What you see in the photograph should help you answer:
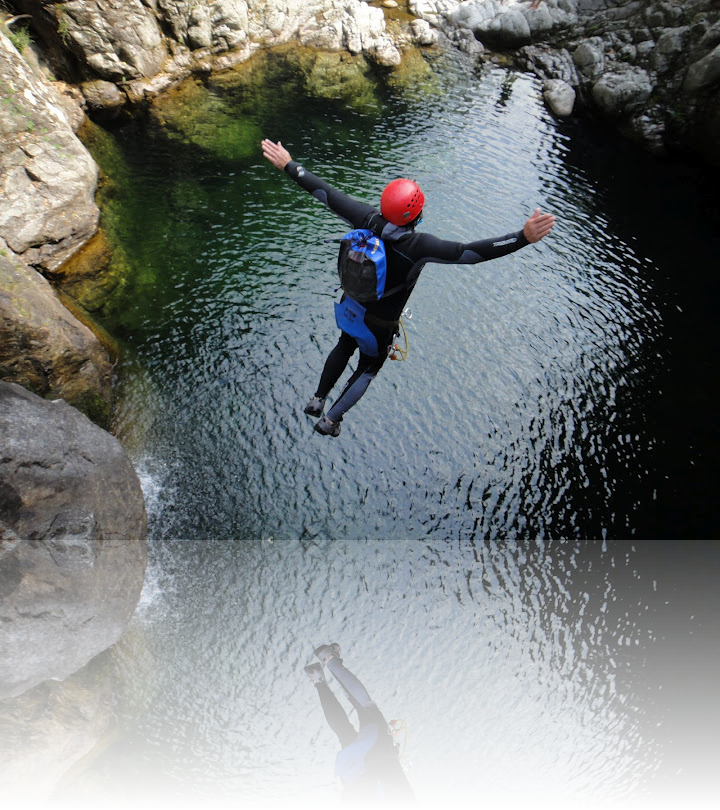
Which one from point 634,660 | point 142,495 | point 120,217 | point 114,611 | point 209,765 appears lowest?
point 209,765

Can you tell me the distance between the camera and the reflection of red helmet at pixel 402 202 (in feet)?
15.4

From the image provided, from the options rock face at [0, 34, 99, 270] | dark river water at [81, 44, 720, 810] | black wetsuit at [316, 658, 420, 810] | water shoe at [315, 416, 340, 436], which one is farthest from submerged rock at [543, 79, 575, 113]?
black wetsuit at [316, 658, 420, 810]

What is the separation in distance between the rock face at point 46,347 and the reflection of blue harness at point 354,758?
4513mm

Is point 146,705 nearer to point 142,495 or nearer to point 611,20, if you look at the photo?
point 142,495

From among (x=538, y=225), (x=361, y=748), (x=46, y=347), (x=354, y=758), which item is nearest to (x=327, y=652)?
(x=361, y=748)

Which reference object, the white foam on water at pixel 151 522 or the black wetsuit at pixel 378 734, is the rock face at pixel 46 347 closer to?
the white foam on water at pixel 151 522

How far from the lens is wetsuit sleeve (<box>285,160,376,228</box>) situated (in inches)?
197

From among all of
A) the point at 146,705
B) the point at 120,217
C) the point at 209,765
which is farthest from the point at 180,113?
the point at 209,765

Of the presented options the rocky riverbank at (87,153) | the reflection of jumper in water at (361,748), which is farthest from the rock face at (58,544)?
the reflection of jumper in water at (361,748)

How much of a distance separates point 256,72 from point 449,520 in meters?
10.3

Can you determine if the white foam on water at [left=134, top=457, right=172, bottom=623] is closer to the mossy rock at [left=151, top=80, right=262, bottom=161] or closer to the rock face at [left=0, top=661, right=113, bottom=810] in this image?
the rock face at [left=0, top=661, right=113, bottom=810]

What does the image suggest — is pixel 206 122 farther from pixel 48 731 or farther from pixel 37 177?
pixel 48 731

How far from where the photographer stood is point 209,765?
6.16m

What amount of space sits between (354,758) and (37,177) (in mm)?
7960
